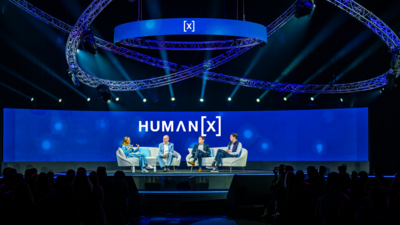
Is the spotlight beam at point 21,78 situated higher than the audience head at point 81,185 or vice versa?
the spotlight beam at point 21,78

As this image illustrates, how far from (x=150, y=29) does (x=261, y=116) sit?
23.8 feet

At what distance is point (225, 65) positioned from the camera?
13609 millimetres

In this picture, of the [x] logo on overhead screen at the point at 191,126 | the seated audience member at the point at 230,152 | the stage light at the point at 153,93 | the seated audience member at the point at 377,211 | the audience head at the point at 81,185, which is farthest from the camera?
Answer: the [x] logo on overhead screen at the point at 191,126

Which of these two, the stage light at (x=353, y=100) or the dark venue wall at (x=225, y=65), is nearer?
the dark venue wall at (x=225, y=65)

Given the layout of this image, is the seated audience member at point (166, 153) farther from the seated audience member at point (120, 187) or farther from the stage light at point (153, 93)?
the seated audience member at point (120, 187)

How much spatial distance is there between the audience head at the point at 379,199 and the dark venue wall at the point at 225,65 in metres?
9.66

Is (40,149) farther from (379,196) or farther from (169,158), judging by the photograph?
(379,196)

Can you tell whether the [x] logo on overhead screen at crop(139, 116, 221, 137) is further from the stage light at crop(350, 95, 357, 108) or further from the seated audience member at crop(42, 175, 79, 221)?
the seated audience member at crop(42, 175, 79, 221)

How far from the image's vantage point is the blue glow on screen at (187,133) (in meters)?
12.4

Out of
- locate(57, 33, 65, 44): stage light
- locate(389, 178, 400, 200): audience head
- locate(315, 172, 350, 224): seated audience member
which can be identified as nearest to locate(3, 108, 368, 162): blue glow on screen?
locate(57, 33, 65, 44): stage light

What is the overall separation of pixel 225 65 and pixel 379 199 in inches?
434

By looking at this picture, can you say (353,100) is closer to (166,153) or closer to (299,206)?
(166,153)

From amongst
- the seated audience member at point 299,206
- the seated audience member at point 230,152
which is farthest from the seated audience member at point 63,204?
the seated audience member at point 230,152

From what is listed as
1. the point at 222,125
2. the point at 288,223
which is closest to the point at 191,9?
the point at 222,125
